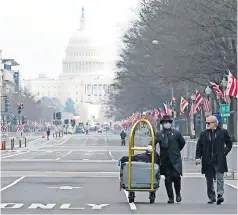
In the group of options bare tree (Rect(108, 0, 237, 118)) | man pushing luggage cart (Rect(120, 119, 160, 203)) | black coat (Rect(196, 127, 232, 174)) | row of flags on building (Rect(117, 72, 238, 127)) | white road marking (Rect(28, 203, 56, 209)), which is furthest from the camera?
bare tree (Rect(108, 0, 237, 118))

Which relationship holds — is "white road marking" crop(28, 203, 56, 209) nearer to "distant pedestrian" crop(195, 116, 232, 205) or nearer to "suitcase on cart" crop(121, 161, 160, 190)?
"suitcase on cart" crop(121, 161, 160, 190)

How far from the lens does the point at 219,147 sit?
2117 cm

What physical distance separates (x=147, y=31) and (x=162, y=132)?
165 ft

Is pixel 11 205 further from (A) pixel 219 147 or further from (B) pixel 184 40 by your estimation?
(B) pixel 184 40

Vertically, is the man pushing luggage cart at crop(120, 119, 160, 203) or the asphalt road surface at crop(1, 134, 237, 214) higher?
the man pushing luggage cart at crop(120, 119, 160, 203)

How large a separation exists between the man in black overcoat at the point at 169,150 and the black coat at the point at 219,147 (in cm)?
43

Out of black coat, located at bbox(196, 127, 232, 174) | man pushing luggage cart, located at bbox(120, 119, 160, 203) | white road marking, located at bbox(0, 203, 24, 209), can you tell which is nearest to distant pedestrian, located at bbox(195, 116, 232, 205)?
black coat, located at bbox(196, 127, 232, 174)

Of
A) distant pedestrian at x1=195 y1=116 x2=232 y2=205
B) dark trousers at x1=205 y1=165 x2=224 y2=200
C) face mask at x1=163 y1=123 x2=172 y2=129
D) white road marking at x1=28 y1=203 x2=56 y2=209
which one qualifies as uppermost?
face mask at x1=163 y1=123 x2=172 y2=129

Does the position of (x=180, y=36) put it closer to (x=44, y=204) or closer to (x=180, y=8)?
(x=180, y=8)

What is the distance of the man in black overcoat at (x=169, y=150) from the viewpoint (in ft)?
69.5

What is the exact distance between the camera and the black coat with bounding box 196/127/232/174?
21141mm

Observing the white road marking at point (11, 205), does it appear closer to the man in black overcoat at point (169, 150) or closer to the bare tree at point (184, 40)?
the man in black overcoat at point (169, 150)

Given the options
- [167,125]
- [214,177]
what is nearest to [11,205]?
[167,125]

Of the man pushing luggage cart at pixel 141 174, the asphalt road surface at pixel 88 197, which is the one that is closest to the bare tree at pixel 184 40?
the asphalt road surface at pixel 88 197
